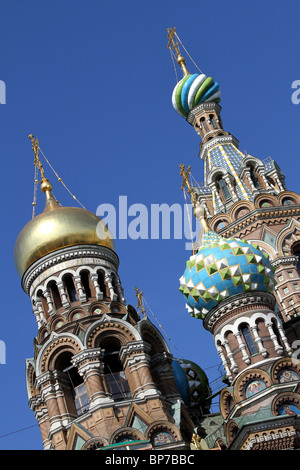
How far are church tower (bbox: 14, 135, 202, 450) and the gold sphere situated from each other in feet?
0.08

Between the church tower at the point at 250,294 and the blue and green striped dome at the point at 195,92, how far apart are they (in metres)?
3.31

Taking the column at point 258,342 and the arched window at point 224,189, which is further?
the arched window at point 224,189

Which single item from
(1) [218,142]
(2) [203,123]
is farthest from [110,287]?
(2) [203,123]

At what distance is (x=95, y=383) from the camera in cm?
1767

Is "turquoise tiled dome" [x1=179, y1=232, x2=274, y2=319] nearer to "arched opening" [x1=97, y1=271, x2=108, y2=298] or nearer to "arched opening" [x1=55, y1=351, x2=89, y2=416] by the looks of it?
"arched opening" [x1=97, y1=271, x2=108, y2=298]

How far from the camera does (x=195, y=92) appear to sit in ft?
89.2

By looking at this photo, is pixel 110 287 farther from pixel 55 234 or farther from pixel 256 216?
pixel 256 216

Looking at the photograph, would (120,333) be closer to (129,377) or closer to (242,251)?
(129,377)

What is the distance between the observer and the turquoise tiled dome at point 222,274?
59.7 ft

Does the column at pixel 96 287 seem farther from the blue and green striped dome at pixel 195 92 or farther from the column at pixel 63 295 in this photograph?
the blue and green striped dome at pixel 195 92

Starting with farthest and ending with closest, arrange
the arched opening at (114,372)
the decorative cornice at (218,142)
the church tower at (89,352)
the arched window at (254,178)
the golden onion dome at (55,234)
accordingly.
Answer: the decorative cornice at (218,142), the arched window at (254,178), the golden onion dome at (55,234), the arched opening at (114,372), the church tower at (89,352)

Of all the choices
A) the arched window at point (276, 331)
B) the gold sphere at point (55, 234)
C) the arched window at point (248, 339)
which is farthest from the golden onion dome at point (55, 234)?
the arched window at point (276, 331)

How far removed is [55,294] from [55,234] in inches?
56.2
